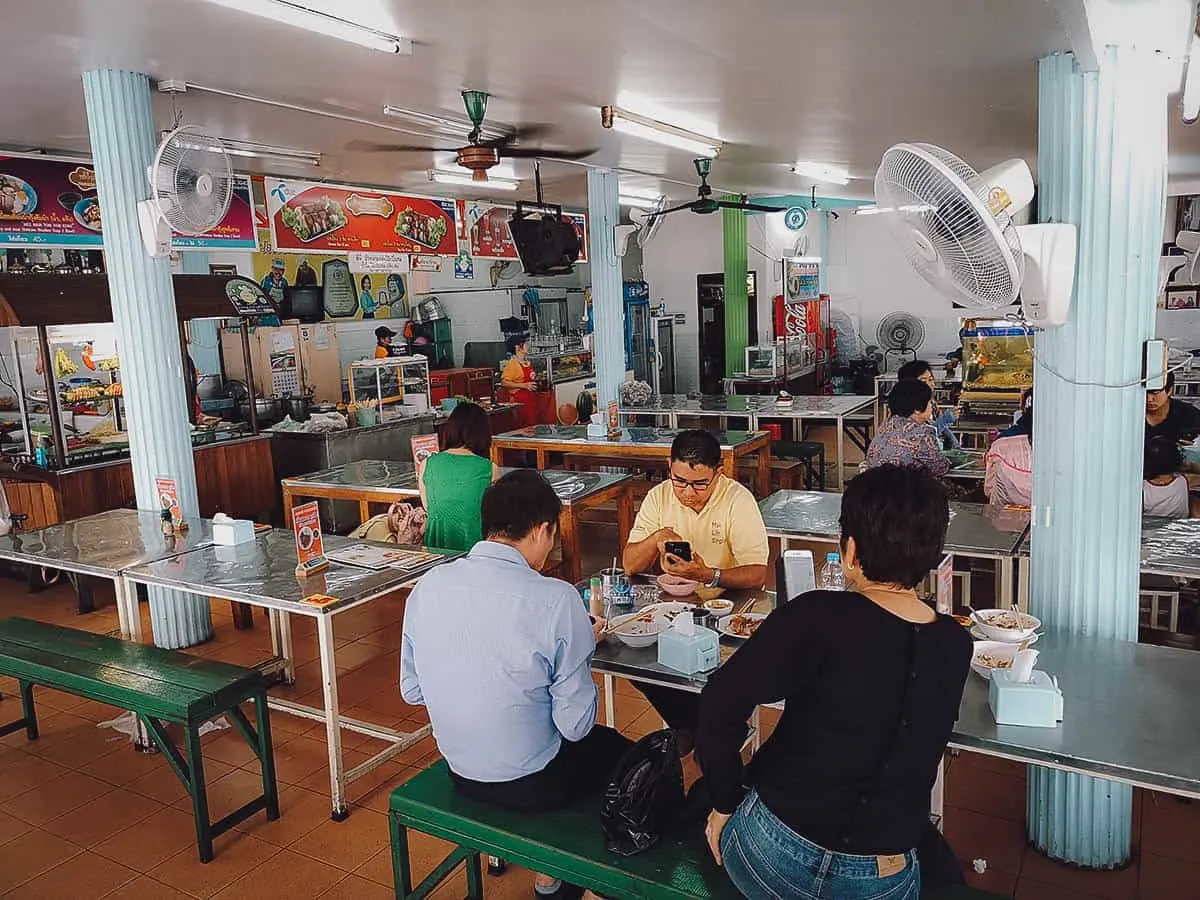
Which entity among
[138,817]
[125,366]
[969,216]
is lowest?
[138,817]

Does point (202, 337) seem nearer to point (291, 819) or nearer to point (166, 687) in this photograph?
point (166, 687)

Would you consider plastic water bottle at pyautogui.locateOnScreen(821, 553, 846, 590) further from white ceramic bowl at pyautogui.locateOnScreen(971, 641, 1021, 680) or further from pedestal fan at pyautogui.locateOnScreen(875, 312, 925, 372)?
pedestal fan at pyautogui.locateOnScreen(875, 312, 925, 372)

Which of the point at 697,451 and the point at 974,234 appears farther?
the point at 697,451

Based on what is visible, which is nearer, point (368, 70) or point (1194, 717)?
point (1194, 717)

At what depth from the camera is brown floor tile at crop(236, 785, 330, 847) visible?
3.59 meters

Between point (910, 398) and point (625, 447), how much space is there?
276cm

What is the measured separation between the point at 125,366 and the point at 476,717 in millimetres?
3588

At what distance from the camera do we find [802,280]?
1459 cm

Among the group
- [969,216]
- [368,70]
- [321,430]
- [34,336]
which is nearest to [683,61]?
[368,70]

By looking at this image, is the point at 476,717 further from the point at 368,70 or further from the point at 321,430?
the point at 321,430

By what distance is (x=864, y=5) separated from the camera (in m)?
3.81

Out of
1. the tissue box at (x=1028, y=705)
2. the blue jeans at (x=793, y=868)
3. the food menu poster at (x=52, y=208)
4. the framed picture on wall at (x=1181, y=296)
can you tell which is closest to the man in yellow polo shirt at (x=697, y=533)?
the tissue box at (x=1028, y=705)

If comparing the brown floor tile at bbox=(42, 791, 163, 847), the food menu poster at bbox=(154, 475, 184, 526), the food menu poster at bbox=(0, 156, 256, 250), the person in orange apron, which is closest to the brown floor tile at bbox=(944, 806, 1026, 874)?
the brown floor tile at bbox=(42, 791, 163, 847)

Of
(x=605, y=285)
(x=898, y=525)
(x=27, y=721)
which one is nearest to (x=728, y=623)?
(x=898, y=525)
